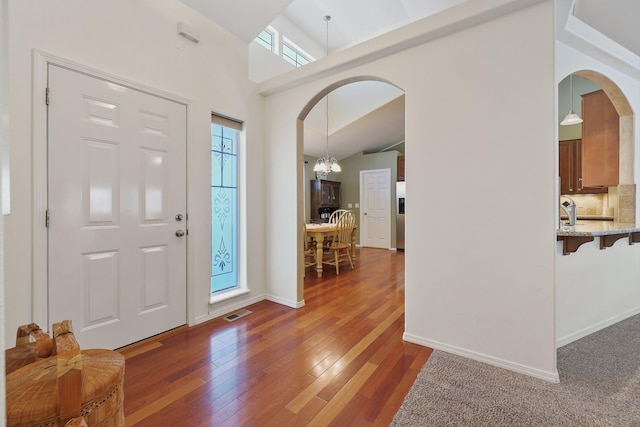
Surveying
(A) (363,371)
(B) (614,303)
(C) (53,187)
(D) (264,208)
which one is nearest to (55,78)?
(C) (53,187)

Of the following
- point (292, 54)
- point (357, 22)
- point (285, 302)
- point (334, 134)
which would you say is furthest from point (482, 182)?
point (334, 134)

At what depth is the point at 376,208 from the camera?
736cm

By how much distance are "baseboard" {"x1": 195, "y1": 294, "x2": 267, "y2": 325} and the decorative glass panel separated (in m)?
0.19

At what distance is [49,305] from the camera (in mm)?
1768

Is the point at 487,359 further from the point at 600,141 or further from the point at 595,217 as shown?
the point at 595,217

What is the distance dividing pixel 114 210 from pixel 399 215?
5.97 metres

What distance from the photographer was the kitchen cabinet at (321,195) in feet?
23.1

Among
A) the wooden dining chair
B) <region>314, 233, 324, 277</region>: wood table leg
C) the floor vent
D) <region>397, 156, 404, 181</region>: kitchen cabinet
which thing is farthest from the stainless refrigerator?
the floor vent

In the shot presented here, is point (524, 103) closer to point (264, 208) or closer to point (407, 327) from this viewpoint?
point (407, 327)

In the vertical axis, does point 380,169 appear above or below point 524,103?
above

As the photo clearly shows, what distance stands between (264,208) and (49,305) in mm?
1931

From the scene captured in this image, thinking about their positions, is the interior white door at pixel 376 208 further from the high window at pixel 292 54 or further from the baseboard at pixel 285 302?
the baseboard at pixel 285 302

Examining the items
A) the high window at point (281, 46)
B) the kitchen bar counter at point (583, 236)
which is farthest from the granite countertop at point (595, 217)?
the high window at point (281, 46)

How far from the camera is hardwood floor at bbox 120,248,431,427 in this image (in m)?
1.46
